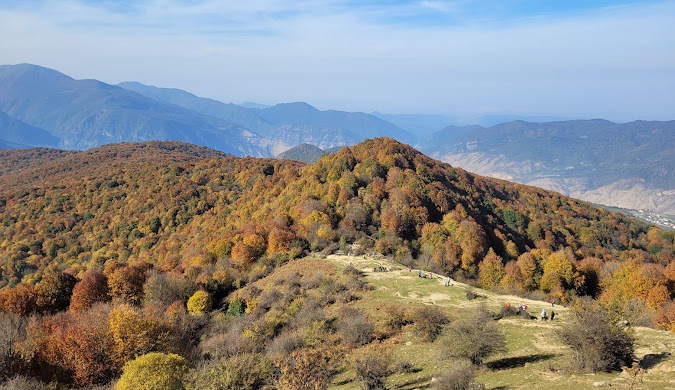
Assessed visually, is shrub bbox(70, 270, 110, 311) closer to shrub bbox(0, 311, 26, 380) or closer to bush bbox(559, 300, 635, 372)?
shrub bbox(0, 311, 26, 380)

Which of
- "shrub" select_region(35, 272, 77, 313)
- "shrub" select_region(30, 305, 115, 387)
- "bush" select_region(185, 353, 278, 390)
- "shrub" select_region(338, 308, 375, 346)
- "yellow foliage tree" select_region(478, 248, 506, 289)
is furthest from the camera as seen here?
"yellow foliage tree" select_region(478, 248, 506, 289)

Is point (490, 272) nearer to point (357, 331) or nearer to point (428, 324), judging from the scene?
point (428, 324)

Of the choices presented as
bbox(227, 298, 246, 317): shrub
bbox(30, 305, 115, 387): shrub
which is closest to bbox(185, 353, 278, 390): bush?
bbox(30, 305, 115, 387): shrub

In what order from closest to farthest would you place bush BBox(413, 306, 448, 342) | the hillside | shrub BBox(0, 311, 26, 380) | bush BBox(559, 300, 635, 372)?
bush BBox(559, 300, 635, 372)
shrub BBox(0, 311, 26, 380)
the hillside
bush BBox(413, 306, 448, 342)

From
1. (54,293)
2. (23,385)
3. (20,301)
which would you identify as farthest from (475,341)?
(54,293)

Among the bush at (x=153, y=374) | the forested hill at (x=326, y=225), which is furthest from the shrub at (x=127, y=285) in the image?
the bush at (x=153, y=374)

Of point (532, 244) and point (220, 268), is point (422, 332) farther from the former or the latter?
point (532, 244)

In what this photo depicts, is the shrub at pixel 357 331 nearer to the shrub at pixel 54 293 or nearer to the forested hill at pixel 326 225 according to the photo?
the forested hill at pixel 326 225
